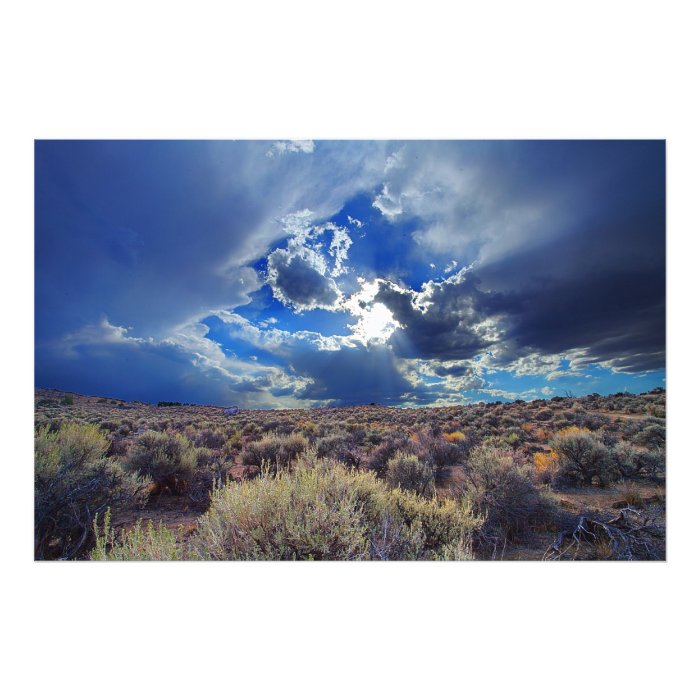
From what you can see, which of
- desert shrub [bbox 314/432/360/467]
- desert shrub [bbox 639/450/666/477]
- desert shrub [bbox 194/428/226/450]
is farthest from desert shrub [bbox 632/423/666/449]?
desert shrub [bbox 194/428/226/450]

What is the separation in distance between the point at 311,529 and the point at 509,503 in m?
2.71

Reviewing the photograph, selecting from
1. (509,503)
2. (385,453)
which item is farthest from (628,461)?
(385,453)

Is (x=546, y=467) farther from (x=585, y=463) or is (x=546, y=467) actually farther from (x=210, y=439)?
(x=210, y=439)

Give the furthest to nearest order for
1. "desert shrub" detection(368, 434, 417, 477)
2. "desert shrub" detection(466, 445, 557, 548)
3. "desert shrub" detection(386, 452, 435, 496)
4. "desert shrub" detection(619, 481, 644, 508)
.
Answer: "desert shrub" detection(368, 434, 417, 477) < "desert shrub" detection(386, 452, 435, 496) < "desert shrub" detection(619, 481, 644, 508) < "desert shrub" detection(466, 445, 557, 548)

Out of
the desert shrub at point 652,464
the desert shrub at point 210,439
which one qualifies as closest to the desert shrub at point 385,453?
the desert shrub at point 652,464

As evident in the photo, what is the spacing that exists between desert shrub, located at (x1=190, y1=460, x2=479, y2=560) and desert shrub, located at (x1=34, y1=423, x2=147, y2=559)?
1797 millimetres

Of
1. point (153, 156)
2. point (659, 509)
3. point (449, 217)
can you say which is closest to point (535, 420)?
point (659, 509)

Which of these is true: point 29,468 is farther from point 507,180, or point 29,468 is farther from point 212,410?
point 212,410

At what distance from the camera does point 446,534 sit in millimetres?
2764

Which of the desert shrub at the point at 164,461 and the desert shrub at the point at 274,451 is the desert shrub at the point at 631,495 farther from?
the desert shrub at the point at 164,461

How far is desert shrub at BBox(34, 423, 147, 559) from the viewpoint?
3252 millimetres

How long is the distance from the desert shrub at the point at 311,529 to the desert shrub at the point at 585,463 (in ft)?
12.2

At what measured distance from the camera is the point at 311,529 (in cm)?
224

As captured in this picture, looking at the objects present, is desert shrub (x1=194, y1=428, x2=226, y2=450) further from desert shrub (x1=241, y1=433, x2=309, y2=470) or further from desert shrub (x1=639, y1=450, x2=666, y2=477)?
desert shrub (x1=639, y1=450, x2=666, y2=477)
